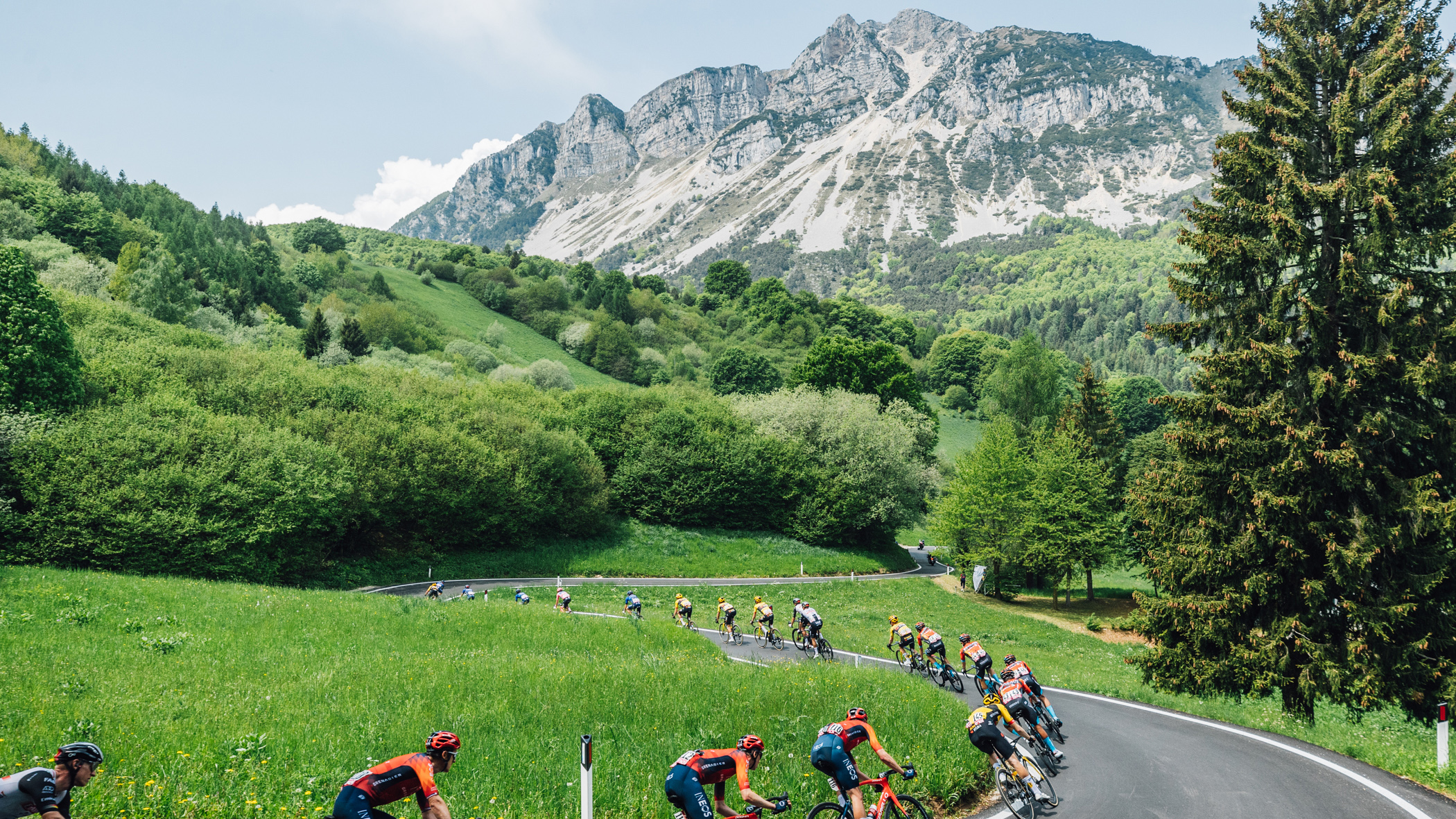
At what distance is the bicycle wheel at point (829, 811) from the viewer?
333 inches

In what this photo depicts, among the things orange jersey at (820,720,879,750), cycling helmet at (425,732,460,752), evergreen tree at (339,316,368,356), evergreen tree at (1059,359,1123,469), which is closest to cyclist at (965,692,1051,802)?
orange jersey at (820,720,879,750)

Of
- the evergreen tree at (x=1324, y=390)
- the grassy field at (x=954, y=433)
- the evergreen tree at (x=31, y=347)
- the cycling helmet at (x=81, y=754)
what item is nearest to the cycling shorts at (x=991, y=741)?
the cycling helmet at (x=81, y=754)

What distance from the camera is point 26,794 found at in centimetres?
520

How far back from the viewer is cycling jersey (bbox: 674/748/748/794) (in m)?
7.05

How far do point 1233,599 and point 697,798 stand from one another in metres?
16.2

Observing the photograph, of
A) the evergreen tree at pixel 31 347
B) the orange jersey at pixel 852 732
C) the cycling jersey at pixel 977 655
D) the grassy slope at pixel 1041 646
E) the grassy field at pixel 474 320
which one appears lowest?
the grassy slope at pixel 1041 646

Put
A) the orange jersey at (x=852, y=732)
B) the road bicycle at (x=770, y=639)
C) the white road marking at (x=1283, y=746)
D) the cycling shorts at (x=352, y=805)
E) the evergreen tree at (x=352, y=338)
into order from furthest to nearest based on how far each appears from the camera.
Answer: the evergreen tree at (x=352, y=338), the road bicycle at (x=770, y=639), the white road marking at (x=1283, y=746), the orange jersey at (x=852, y=732), the cycling shorts at (x=352, y=805)

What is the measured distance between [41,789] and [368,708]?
6.49 m

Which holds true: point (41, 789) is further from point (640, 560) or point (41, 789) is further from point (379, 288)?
point (379, 288)

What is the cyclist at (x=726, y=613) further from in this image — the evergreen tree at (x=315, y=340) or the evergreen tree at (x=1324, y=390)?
the evergreen tree at (x=315, y=340)

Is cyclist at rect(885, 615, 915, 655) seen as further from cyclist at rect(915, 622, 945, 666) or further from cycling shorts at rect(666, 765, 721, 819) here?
cycling shorts at rect(666, 765, 721, 819)

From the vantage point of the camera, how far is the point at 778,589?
149 ft

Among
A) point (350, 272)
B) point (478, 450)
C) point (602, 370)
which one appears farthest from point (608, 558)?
point (350, 272)

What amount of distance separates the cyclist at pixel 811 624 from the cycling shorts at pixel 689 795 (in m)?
17.1
